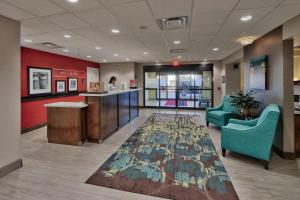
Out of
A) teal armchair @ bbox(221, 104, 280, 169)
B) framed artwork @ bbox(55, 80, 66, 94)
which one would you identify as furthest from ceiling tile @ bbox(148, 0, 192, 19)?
framed artwork @ bbox(55, 80, 66, 94)

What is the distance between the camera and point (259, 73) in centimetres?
410

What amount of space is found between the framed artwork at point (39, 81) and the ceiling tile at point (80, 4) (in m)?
3.80

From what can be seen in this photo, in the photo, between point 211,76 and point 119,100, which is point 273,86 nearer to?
point 119,100

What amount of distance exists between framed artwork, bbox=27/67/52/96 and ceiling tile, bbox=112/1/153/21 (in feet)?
13.6

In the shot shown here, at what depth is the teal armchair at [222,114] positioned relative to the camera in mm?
4902

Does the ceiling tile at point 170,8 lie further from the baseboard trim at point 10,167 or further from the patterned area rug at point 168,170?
the baseboard trim at point 10,167

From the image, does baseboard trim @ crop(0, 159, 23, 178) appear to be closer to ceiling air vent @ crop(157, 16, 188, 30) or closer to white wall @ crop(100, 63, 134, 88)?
ceiling air vent @ crop(157, 16, 188, 30)

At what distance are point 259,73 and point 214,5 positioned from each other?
8.27 feet

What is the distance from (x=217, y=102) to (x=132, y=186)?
7.76 meters

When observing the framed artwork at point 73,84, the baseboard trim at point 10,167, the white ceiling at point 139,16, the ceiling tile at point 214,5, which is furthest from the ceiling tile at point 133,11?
the framed artwork at point 73,84

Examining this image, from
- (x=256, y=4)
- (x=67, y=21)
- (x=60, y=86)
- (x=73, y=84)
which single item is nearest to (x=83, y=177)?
(x=67, y=21)

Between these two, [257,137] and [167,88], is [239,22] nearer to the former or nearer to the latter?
[257,137]

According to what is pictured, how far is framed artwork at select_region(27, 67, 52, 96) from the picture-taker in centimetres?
528

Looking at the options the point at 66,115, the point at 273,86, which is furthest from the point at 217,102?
the point at 66,115
